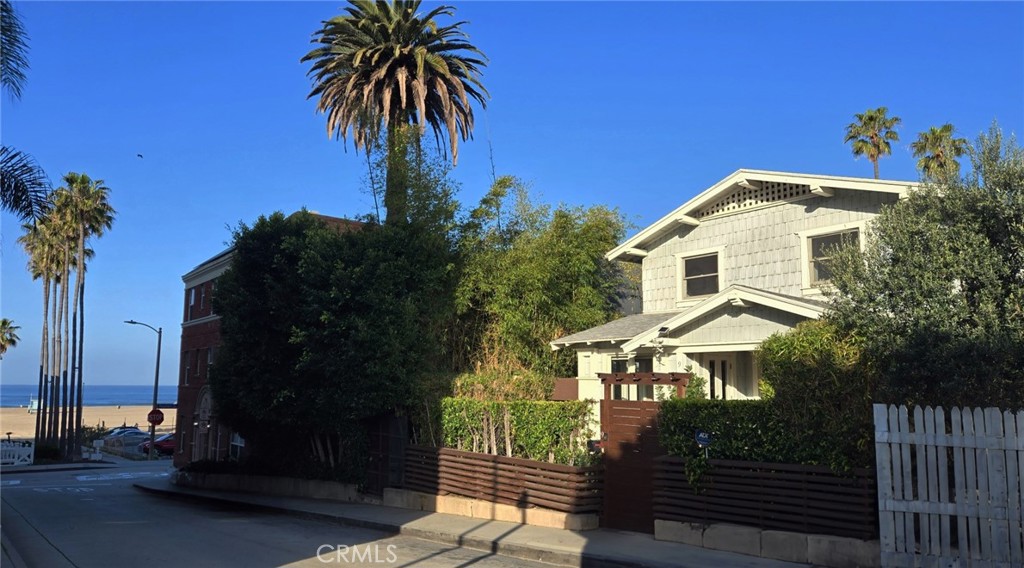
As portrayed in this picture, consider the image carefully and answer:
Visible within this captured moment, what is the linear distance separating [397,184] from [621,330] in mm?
7777

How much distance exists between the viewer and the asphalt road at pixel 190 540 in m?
12.0

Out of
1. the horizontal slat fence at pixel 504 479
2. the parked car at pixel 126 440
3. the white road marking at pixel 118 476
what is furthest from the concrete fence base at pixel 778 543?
the parked car at pixel 126 440

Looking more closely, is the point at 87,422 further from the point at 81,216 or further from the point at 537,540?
the point at 537,540

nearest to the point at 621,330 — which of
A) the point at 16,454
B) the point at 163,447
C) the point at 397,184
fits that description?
the point at 397,184

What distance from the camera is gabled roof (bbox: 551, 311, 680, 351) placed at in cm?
1973

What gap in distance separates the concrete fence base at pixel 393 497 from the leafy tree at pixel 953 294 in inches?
239

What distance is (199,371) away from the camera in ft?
129

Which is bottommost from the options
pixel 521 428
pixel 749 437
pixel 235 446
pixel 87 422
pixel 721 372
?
pixel 87 422

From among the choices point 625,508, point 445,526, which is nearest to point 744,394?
point 625,508

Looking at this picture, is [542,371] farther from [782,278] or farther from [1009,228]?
[1009,228]

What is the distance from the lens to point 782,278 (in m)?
18.9

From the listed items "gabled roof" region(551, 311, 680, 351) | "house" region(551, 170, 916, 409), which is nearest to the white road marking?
"gabled roof" region(551, 311, 680, 351)

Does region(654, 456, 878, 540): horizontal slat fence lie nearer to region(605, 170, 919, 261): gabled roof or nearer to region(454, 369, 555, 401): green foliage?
region(454, 369, 555, 401): green foliage

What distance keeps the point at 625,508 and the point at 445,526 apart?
3622 mm
